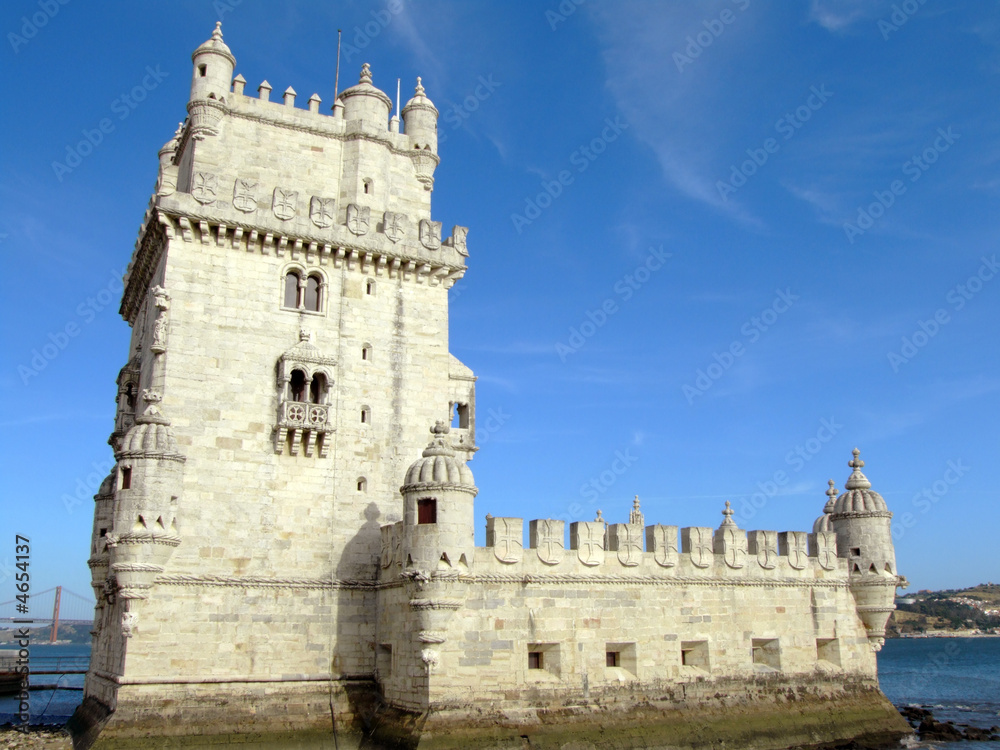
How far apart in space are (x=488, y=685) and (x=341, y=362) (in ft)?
33.2

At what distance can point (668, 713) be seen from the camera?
22375mm

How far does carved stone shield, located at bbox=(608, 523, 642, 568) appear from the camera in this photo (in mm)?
23203

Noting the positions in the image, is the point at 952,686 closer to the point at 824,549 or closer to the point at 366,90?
the point at 824,549

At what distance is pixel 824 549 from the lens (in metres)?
26.5

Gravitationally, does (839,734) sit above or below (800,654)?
below

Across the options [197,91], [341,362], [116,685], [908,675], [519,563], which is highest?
[197,91]

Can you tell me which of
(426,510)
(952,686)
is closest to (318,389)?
(426,510)

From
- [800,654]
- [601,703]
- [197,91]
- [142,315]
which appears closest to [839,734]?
[800,654]

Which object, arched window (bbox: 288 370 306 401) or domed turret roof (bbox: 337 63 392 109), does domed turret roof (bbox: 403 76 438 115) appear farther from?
arched window (bbox: 288 370 306 401)

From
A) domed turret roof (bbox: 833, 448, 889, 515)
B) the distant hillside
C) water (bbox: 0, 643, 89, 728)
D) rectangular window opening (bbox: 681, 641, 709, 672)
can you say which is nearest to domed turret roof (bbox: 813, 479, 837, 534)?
domed turret roof (bbox: 833, 448, 889, 515)

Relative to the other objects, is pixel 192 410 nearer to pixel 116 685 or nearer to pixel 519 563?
pixel 116 685

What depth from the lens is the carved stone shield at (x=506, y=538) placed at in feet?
70.8

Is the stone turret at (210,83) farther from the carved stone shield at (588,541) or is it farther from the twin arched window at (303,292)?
the carved stone shield at (588,541)

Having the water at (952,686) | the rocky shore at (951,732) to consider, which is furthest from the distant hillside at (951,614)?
the rocky shore at (951,732)
